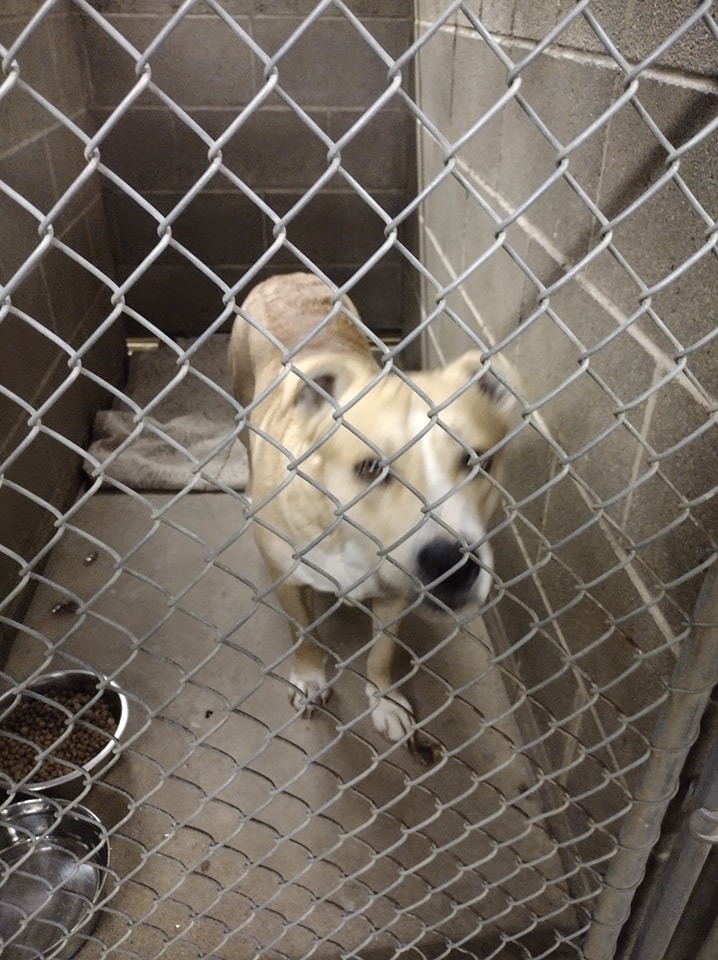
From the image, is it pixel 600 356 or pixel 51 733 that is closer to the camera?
pixel 600 356

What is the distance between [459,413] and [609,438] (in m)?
0.33

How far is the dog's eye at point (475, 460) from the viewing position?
3.44ft

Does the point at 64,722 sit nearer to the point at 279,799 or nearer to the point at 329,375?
the point at 279,799

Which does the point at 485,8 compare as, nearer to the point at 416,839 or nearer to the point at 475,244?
the point at 475,244

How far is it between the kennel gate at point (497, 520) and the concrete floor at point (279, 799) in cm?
1

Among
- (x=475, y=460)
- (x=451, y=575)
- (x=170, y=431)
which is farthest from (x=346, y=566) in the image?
(x=170, y=431)

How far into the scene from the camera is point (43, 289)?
289 cm

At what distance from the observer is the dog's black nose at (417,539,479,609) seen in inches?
55.7

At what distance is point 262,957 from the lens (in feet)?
5.66

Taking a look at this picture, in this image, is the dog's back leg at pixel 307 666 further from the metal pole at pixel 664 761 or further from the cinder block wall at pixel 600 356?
the metal pole at pixel 664 761

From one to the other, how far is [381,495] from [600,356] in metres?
0.57

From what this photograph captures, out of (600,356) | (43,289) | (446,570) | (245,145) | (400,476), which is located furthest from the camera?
(245,145)

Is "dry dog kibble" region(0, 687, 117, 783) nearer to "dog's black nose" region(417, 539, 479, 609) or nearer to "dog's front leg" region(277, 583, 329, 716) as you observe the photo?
"dog's front leg" region(277, 583, 329, 716)

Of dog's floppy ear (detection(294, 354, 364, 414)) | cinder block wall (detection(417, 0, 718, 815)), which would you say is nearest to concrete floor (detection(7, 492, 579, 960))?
cinder block wall (detection(417, 0, 718, 815))
